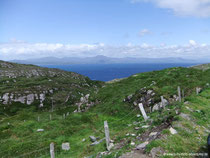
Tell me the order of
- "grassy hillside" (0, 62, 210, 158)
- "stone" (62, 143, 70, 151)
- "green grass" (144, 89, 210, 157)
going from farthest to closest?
"stone" (62, 143, 70, 151) < "grassy hillside" (0, 62, 210, 158) < "green grass" (144, 89, 210, 157)

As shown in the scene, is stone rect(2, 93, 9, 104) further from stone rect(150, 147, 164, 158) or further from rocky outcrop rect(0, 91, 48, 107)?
stone rect(150, 147, 164, 158)

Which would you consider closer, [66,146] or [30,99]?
[66,146]

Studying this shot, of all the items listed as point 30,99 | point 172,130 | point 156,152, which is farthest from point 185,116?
point 30,99

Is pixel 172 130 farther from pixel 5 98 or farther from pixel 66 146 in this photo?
pixel 5 98

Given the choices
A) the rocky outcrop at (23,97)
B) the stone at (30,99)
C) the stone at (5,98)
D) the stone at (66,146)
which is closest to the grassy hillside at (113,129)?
the stone at (66,146)

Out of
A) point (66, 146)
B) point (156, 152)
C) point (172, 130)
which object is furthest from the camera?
point (66, 146)

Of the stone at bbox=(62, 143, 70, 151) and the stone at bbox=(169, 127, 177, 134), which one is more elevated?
the stone at bbox=(169, 127, 177, 134)

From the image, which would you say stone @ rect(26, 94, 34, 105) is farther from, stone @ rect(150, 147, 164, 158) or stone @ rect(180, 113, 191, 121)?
stone @ rect(150, 147, 164, 158)

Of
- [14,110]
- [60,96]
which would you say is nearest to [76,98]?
[60,96]

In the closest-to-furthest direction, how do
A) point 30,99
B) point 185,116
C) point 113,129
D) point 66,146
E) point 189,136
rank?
point 189,136 → point 185,116 → point 66,146 → point 113,129 → point 30,99

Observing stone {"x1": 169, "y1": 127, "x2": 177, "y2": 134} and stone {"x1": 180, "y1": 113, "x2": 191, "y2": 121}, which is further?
stone {"x1": 180, "y1": 113, "x2": 191, "y2": 121}

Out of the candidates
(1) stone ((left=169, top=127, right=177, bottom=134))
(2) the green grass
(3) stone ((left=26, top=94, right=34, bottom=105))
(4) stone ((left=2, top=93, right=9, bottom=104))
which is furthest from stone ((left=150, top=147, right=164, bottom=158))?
(4) stone ((left=2, top=93, right=9, bottom=104))

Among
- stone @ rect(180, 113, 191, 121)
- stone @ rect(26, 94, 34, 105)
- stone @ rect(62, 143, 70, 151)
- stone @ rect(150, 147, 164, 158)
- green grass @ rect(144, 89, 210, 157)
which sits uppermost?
stone @ rect(180, 113, 191, 121)

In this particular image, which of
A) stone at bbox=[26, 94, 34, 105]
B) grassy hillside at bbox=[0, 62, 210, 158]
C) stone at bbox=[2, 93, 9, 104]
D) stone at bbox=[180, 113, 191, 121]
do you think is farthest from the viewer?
stone at bbox=[26, 94, 34, 105]
